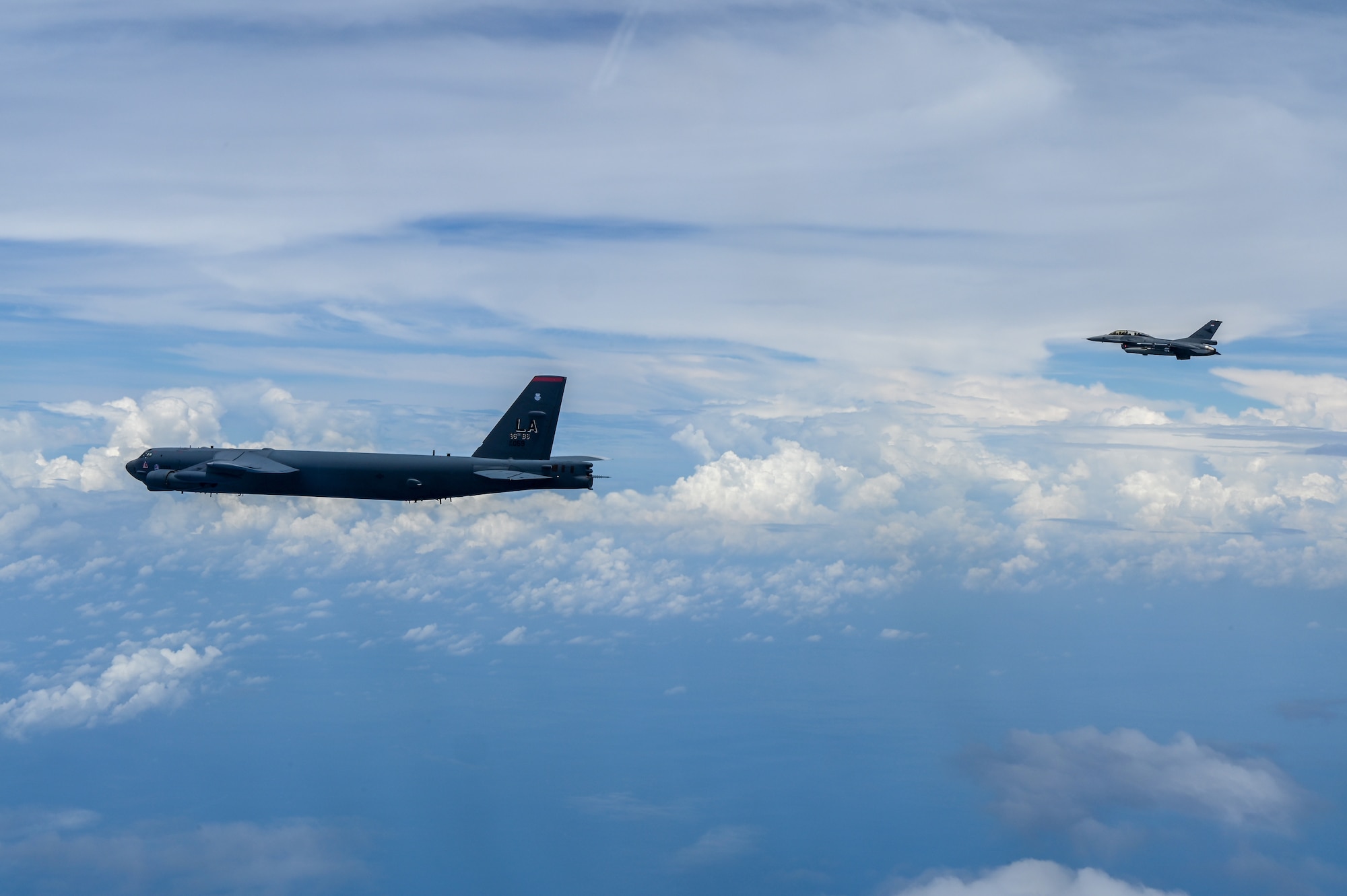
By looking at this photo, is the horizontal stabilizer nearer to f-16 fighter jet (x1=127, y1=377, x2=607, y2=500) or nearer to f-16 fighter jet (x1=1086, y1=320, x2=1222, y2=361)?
f-16 fighter jet (x1=127, y1=377, x2=607, y2=500)

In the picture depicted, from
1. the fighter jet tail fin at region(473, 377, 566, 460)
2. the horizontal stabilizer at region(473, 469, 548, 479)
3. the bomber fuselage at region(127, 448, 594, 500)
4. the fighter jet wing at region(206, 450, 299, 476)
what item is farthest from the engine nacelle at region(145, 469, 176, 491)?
the horizontal stabilizer at region(473, 469, 548, 479)

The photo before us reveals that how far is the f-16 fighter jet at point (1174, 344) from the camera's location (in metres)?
116

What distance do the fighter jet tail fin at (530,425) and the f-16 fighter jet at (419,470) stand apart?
6cm

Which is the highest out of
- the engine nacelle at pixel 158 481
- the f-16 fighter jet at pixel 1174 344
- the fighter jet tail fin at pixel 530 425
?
the f-16 fighter jet at pixel 1174 344

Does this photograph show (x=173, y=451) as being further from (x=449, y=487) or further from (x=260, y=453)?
(x=449, y=487)

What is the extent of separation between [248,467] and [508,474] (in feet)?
88.6

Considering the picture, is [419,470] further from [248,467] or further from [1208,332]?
[1208,332]

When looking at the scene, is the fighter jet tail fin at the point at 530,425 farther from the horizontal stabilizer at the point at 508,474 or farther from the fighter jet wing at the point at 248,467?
the fighter jet wing at the point at 248,467

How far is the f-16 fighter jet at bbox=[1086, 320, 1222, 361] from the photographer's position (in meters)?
116

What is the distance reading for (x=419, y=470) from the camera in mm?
84875

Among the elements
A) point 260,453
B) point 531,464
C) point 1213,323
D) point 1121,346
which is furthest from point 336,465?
point 1213,323

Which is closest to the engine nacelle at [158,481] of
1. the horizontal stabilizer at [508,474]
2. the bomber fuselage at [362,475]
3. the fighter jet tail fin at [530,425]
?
the bomber fuselage at [362,475]

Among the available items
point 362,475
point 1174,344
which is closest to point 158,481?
point 362,475

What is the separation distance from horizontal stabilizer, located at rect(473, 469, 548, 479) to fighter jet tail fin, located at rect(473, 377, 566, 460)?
3.66 m
